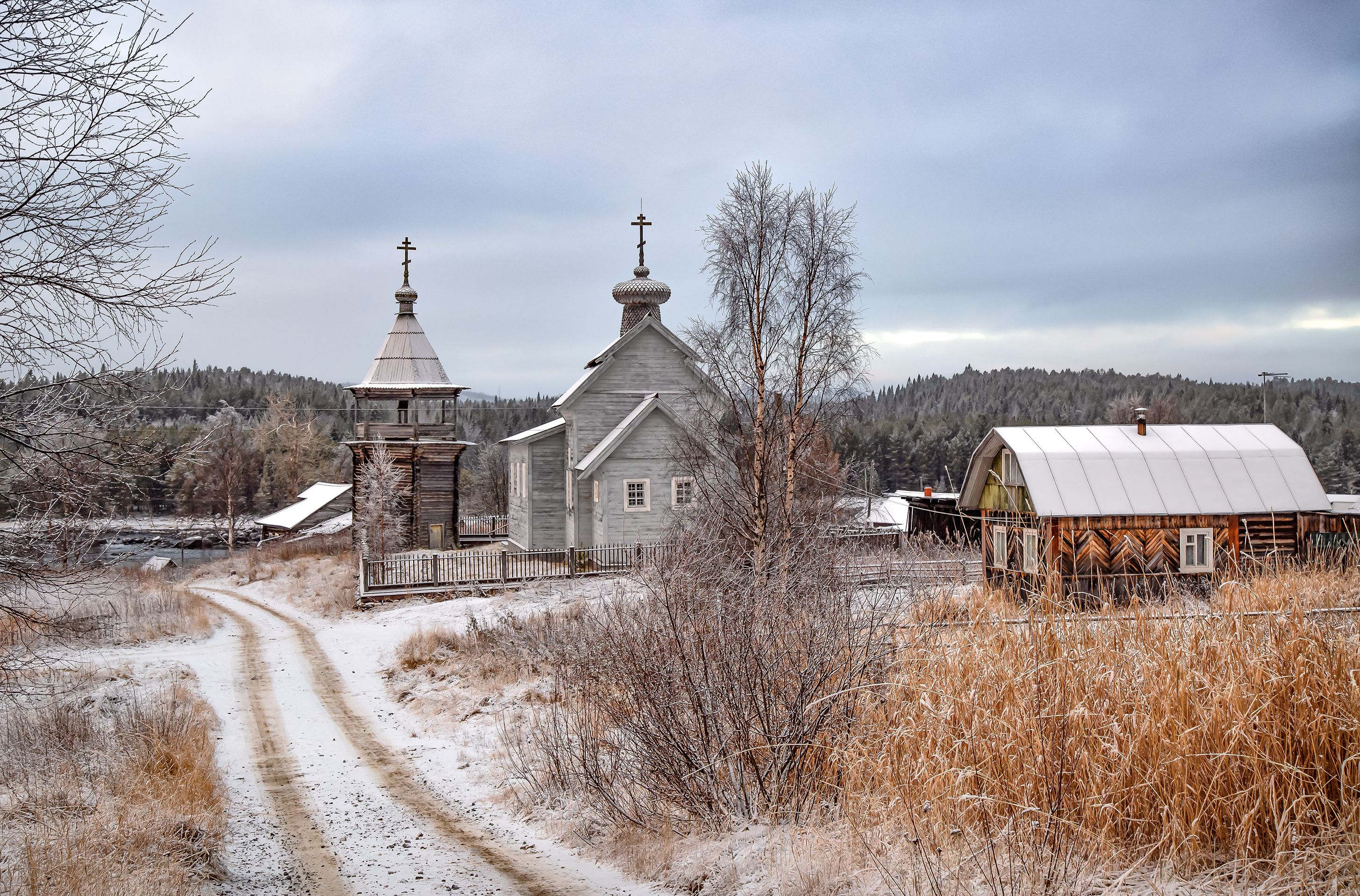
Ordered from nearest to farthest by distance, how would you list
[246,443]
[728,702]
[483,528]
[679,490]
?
1. [728,702]
2. [679,490]
3. [483,528]
4. [246,443]

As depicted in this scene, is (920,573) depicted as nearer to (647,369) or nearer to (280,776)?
(280,776)

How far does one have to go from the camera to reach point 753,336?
677 inches

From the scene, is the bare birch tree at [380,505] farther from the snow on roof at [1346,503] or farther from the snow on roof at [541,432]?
the snow on roof at [1346,503]

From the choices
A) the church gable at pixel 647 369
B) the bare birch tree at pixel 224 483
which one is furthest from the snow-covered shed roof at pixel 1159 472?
the bare birch tree at pixel 224 483

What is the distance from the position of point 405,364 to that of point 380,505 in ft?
20.4

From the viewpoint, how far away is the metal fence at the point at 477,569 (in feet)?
83.0

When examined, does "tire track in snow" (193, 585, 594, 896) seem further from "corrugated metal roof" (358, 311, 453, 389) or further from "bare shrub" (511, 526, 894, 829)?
"corrugated metal roof" (358, 311, 453, 389)

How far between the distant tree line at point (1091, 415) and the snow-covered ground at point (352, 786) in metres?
42.3

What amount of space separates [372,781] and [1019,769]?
26.0ft

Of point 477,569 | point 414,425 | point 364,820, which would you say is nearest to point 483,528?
point 414,425

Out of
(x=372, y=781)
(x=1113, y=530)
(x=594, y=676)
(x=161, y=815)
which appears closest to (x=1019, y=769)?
(x=594, y=676)

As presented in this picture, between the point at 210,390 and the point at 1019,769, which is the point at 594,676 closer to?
the point at 1019,769

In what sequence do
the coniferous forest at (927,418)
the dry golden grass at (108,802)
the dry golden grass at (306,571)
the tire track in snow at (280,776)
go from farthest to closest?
the coniferous forest at (927,418) → the dry golden grass at (306,571) → the tire track in snow at (280,776) → the dry golden grass at (108,802)

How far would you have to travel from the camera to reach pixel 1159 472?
1953 centimetres
